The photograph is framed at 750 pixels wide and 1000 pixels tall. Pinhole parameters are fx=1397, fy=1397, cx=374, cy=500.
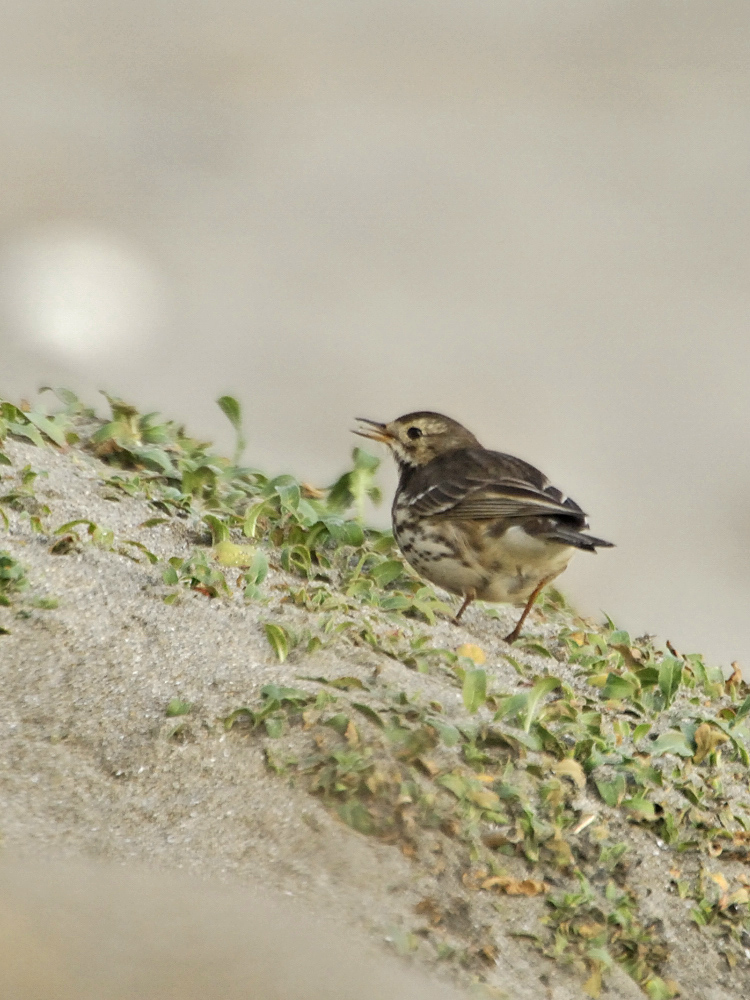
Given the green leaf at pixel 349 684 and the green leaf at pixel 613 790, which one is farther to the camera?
the green leaf at pixel 349 684

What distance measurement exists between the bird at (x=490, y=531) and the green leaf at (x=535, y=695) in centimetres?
124

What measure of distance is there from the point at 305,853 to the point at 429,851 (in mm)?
395

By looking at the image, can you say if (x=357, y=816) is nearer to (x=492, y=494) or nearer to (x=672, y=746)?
(x=672, y=746)

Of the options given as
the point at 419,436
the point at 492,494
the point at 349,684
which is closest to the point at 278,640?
the point at 349,684

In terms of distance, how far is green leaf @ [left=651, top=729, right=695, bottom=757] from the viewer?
5046 millimetres

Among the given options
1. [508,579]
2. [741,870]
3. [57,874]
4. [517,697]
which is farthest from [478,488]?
[57,874]

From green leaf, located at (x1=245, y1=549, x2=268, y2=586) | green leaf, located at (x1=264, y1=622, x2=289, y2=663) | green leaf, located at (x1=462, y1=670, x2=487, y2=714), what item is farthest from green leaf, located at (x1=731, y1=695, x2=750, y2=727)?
green leaf, located at (x1=245, y1=549, x2=268, y2=586)

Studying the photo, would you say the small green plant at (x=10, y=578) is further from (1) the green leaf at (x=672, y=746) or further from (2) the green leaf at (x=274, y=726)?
(1) the green leaf at (x=672, y=746)

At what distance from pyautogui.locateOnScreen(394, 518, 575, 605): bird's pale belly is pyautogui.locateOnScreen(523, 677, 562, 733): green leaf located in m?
1.51

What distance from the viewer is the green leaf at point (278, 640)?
5.03 m

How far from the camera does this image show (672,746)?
505cm

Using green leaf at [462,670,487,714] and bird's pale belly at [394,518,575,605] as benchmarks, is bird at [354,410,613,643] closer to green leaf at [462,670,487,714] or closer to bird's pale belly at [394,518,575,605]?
bird's pale belly at [394,518,575,605]

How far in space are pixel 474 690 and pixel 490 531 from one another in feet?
6.24

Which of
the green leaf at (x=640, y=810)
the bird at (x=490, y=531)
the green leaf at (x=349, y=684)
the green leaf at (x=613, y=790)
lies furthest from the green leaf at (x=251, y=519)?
the green leaf at (x=640, y=810)
